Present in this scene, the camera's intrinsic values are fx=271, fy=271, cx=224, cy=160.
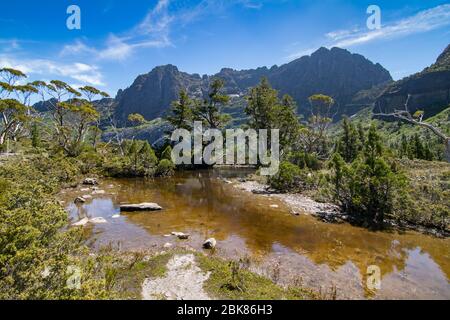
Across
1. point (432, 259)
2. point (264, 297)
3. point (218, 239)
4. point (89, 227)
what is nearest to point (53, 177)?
point (89, 227)

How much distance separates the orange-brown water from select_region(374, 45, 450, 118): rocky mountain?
156329mm

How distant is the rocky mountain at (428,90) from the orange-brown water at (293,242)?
156329mm

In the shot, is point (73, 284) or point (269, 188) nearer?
point (73, 284)

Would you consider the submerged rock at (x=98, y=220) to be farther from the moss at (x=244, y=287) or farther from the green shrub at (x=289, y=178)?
the green shrub at (x=289, y=178)

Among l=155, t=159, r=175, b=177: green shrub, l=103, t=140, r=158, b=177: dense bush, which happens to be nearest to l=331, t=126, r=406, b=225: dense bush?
l=155, t=159, r=175, b=177: green shrub

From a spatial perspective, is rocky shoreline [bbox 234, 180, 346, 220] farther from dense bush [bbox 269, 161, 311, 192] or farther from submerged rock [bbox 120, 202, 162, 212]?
submerged rock [bbox 120, 202, 162, 212]

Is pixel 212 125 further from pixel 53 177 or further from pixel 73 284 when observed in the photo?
pixel 73 284

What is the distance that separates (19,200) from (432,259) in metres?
15.4

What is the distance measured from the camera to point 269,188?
24.9 metres

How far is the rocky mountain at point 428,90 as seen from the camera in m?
150

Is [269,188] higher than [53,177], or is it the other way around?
[53,177]

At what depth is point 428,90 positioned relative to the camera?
159500 mm

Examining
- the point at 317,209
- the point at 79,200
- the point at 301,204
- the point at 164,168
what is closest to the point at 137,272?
the point at 317,209

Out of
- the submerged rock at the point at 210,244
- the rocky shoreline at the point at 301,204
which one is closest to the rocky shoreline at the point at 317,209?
the rocky shoreline at the point at 301,204
